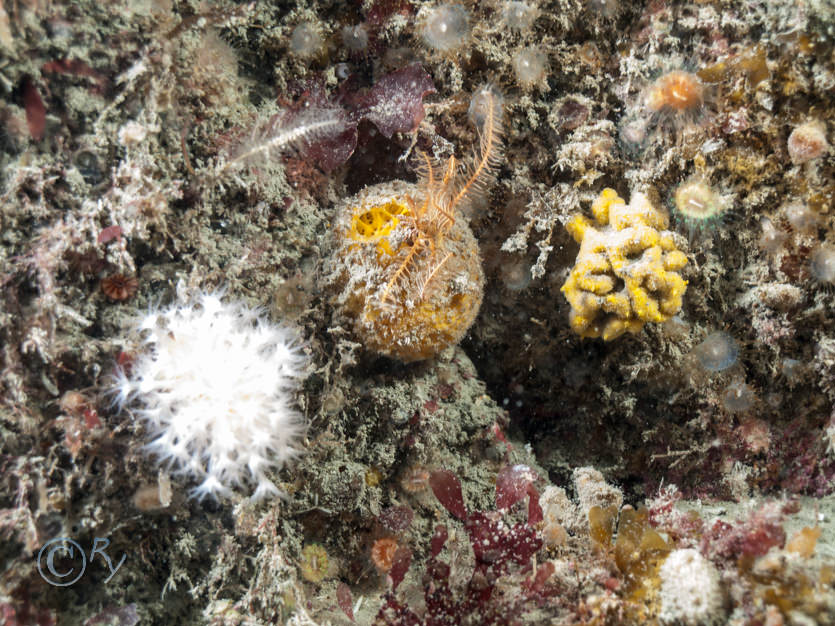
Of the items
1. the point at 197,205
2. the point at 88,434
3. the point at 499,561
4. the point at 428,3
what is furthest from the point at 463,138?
the point at 88,434

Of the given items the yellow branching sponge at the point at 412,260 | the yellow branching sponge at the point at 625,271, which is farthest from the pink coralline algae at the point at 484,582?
the yellow branching sponge at the point at 625,271

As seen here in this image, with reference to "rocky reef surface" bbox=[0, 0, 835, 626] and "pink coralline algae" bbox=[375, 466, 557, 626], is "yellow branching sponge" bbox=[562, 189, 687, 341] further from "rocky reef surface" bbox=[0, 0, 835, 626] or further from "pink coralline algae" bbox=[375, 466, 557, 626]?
"pink coralline algae" bbox=[375, 466, 557, 626]

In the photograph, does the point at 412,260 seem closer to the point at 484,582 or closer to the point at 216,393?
the point at 216,393

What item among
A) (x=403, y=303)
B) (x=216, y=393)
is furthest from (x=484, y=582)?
(x=216, y=393)

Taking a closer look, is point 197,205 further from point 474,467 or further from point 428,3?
point 474,467

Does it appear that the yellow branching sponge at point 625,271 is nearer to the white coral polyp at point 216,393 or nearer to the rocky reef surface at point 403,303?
the rocky reef surface at point 403,303

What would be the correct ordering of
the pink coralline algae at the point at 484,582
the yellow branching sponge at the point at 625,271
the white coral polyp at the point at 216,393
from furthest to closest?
the yellow branching sponge at the point at 625,271 → the white coral polyp at the point at 216,393 → the pink coralline algae at the point at 484,582
